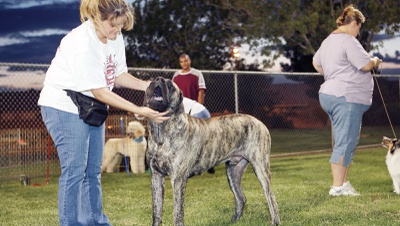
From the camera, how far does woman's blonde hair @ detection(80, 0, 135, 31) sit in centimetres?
413

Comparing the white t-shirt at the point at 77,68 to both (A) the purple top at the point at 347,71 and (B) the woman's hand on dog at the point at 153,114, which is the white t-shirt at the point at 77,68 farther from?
(A) the purple top at the point at 347,71

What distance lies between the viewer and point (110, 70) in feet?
14.8

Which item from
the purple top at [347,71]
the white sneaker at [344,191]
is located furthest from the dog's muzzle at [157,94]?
the white sneaker at [344,191]

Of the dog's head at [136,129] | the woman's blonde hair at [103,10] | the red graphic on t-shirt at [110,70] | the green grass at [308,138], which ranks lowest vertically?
the green grass at [308,138]

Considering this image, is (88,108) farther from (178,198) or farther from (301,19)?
(301,19)

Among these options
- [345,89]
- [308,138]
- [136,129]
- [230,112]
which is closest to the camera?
[345,89]

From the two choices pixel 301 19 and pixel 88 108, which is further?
pixel 301 19

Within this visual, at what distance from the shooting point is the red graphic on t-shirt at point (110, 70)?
4.46 metres

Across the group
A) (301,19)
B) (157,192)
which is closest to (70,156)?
(157,192)

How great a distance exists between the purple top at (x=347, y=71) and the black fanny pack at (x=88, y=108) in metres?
3.96

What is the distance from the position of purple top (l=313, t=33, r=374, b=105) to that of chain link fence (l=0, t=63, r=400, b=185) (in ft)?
6.17

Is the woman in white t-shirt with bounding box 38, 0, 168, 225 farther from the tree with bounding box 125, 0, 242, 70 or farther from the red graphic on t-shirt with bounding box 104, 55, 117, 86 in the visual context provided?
the tree with bounding box 125, 0, 242, 70

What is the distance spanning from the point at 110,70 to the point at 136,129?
7.52m

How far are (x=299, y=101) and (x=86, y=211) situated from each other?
14370 millimetres
